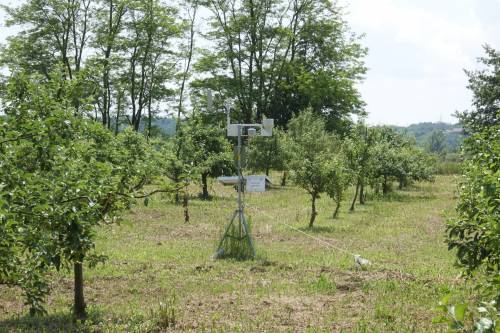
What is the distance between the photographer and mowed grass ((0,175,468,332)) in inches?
325

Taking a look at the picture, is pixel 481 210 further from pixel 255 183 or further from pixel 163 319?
pixel 255 183

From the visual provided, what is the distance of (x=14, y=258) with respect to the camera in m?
6.11

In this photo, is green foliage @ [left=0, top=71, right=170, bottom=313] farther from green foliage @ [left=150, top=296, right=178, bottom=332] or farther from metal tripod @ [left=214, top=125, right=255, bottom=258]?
metal tripod @ [left=214, top=125, right=255, bottom=258]

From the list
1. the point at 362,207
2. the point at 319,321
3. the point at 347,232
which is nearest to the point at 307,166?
the point at 347,232

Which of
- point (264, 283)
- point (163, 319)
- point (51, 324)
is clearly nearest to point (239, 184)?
point (264, 283)

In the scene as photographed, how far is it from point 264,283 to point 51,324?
14.2 feet

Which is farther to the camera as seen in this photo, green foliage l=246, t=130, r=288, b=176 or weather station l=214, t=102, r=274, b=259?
green foliage l=246, t=130, r=288, b=176

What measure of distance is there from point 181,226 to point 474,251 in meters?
13.9

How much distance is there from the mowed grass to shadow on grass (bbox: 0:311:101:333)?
17mm

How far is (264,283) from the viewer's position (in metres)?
10.9

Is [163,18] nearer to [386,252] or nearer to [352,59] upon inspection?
[352,59]

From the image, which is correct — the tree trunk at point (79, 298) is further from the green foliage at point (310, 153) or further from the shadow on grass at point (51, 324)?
the green foliage at point (310, 153)

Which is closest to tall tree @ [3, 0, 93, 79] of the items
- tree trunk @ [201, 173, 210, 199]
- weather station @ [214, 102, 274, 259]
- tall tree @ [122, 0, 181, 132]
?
tall tree @ [122, 0, 181, 132]

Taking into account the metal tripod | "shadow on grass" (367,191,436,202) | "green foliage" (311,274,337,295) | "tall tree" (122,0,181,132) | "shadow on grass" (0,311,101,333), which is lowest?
"shadow on grass" (0,311,101,333)
